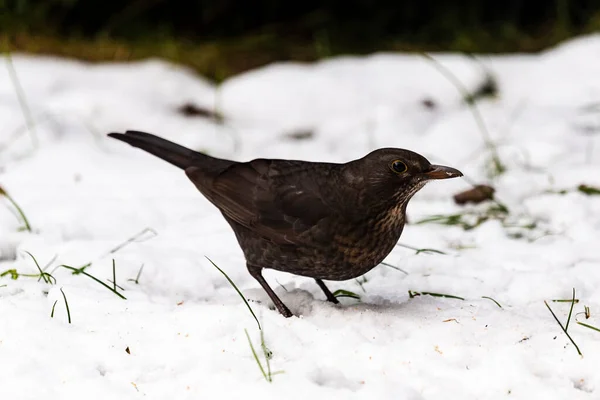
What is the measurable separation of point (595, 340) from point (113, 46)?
5.53 meters

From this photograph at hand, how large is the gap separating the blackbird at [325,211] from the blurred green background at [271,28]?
369 cm

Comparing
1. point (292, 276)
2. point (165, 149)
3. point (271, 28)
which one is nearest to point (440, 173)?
point (292, 276)

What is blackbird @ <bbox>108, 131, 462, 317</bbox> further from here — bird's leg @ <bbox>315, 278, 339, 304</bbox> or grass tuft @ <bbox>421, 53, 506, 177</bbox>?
grass tuft @ <bbox>421, 53, 506, 177</bbox>

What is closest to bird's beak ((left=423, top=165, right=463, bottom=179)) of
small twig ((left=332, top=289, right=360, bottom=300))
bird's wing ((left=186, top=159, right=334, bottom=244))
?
bird's wing ((left=186, top=159, right=334, bottom=244))

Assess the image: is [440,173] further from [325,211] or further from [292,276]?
[292,276]

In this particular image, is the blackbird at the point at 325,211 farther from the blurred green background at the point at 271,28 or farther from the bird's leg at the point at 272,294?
the blurred green background at the point at 271,28

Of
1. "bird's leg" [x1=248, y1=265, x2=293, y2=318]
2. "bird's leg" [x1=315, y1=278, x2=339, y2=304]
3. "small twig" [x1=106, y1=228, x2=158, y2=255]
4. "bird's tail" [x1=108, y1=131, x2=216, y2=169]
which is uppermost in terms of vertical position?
"bird's tail" [x1=108, y1=131, x2=216, y2=169]

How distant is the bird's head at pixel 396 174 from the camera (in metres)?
3.27

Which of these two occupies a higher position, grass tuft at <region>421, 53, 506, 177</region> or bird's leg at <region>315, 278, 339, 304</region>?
grass tuft at <region>421, 53, 506, 177</region>

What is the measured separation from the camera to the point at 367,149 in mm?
5867

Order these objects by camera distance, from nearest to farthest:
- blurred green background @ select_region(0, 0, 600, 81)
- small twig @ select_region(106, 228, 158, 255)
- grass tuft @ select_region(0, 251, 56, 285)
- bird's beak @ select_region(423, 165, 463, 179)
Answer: bird's beak @ select_region(423, 165, 463, 179) → grass tuft @ select_region(0, 251, 56, 285) → small twig @ select_region(106, 228, 158, 255) → blurred green background @ select_region(0, 0, 600, 81)

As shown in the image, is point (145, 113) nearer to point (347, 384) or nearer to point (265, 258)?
point (265, 258)

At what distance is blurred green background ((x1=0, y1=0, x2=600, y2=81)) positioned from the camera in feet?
24.3

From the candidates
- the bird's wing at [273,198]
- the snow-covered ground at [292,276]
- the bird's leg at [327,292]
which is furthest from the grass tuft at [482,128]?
the bird's leg at [327,292]
